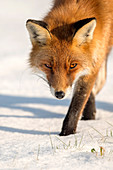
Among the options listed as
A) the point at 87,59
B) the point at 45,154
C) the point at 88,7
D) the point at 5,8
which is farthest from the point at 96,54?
the point at 5,8

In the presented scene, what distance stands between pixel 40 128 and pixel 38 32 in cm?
183

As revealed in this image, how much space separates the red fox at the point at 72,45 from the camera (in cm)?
387

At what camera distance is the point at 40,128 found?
188 inches

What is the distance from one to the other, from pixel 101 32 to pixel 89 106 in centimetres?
209

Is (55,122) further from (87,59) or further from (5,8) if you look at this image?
(5,8)

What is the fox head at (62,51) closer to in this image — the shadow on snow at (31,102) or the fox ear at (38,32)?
the fox ear at (38,32)

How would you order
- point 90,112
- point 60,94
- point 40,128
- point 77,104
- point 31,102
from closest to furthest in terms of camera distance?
point 60,94
point 77,104
point 40,128
point 90,112
point 31,102

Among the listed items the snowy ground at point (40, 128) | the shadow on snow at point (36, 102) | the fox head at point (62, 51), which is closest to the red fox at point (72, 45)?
the fox head at point (62, 51)

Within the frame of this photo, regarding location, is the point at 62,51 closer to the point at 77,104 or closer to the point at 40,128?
the point at 77,104

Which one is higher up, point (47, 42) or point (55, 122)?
point (47, 42)

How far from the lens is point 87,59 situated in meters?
4.16

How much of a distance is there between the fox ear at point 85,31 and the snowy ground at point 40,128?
3.88ft


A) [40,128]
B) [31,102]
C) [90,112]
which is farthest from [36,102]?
[40,128]

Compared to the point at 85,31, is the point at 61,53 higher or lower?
Result: lower
